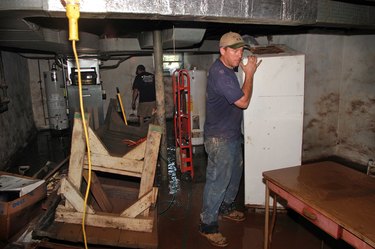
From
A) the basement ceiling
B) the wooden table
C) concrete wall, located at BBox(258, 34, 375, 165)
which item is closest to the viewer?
the wooden table

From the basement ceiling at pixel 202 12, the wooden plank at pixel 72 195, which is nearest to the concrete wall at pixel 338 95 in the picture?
the basement ceiling at pixel 202 12

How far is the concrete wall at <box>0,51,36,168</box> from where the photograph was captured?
5504mm

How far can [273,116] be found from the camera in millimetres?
3068

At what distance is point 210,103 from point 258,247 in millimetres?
1559

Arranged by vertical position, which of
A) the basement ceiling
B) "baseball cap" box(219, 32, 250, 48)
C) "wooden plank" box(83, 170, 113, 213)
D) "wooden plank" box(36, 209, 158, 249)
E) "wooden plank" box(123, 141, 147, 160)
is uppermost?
the basement ceiling

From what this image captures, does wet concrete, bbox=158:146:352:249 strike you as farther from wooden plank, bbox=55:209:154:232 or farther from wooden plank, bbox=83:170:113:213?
wooden plank, bbox=83:170:113:213

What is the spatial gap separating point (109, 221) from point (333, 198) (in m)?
1.99

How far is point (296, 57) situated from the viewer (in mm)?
2947

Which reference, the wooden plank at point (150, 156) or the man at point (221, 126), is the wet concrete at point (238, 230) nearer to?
the man at point (221, 126)

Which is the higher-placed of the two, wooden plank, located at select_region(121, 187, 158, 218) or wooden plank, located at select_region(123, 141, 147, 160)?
wooden plank, located at select_region(123, 141, 147, 160)

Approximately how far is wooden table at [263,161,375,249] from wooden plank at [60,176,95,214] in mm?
1781

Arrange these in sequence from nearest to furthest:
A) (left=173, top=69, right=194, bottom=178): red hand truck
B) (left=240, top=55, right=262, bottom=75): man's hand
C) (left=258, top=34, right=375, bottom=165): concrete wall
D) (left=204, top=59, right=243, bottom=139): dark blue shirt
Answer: (left=204, top=59, right=243, bottom=139): dark blue shirt < (left=240, top=55, right=262, bottom=75): man's hand < (left=173, top=69, right=194, bottom=178): red hand truck < (left=258, top=34, right=375, bottom=165): concrete wall

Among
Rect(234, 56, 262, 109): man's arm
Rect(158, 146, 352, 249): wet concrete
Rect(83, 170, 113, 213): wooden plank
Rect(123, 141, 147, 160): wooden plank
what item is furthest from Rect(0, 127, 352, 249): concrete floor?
Rect(234, 56, 262, 109): man's arm

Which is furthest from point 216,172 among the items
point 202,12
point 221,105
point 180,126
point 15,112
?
point 15,112
